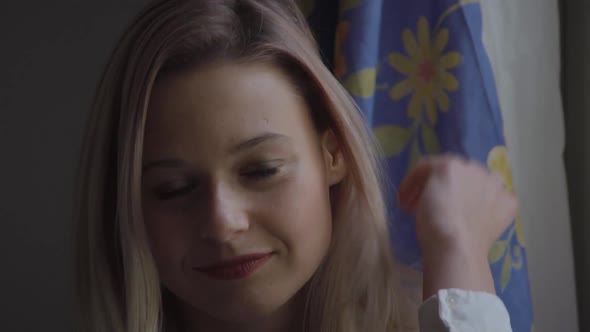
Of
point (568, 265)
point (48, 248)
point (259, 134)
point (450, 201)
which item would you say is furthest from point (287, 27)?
point (48, 248)

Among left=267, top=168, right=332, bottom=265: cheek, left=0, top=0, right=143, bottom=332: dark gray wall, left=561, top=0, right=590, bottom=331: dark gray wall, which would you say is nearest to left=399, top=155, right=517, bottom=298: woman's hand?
left=267, top=168, right=332, bottom=265: cheek

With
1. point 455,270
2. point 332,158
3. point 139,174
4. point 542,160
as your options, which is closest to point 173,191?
point 139,174

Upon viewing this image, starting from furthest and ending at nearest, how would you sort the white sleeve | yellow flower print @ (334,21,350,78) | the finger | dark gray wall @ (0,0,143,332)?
dark gray wall @ (0,0,143,332)
yellow flower print @ (334,21,350,78)
the finger
the white sleeve

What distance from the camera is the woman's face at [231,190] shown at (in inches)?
22.2

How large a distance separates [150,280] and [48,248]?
0.48 metres

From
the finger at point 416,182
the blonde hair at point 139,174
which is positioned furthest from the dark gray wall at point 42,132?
the finger at point 416,182

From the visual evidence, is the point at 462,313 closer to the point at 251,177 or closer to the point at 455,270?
the point at 455,270

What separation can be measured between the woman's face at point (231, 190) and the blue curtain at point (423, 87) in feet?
0.60

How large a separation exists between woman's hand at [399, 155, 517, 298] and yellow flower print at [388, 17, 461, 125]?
9 cm

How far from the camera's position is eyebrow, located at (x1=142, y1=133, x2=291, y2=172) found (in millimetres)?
563

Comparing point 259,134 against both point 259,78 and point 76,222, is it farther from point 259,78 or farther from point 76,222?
point 76,222

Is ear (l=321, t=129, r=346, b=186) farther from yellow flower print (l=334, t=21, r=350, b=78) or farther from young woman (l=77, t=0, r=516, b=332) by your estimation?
yellow flower print (l=334, t=21, r=350, b=78)

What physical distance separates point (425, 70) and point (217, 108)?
0.31 meters

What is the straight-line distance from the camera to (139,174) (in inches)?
23.1
